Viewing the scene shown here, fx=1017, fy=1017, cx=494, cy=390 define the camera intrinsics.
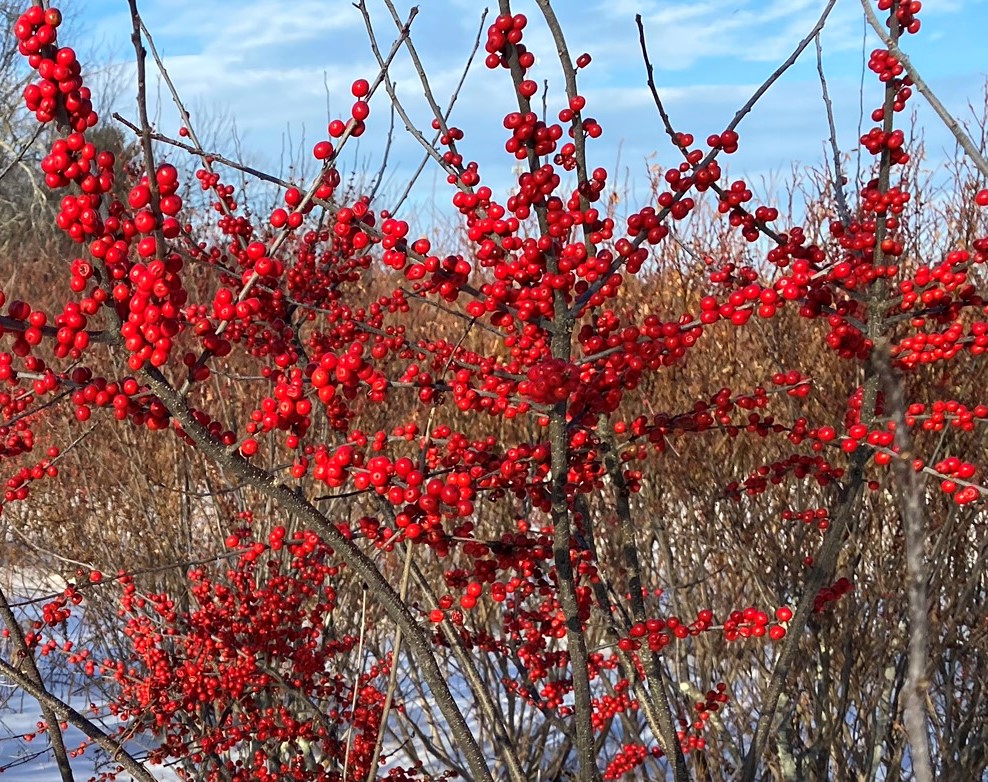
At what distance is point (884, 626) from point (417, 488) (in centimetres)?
268

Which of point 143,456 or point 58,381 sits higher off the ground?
Result: point 143,456

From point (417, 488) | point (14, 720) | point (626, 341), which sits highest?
point (14, 720)

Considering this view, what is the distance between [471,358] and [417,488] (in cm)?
98

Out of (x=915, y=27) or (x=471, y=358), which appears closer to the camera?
(x=915, y=27)

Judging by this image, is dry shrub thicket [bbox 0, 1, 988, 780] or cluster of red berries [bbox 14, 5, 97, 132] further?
dry shrub thicket [bbox 0, 1, 988, 780]

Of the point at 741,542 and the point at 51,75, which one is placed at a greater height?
the point at 741,542

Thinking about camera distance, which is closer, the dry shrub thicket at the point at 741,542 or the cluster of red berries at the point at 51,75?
the cluster of red berries at the point at 51,75

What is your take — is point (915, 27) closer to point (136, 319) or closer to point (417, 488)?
point (417, 488)

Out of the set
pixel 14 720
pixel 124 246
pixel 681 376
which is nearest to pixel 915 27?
pixel 124 246

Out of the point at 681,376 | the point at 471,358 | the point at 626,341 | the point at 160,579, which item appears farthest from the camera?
the point at 681,376

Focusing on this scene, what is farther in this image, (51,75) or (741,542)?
(741,542)

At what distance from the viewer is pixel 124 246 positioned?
139 centimetres

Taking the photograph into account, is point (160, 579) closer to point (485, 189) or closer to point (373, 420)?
point (373, 420)

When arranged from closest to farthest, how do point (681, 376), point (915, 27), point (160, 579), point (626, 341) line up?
point (626, 341) < point (915, 27) < point (160, 579) < point (681, 376)
